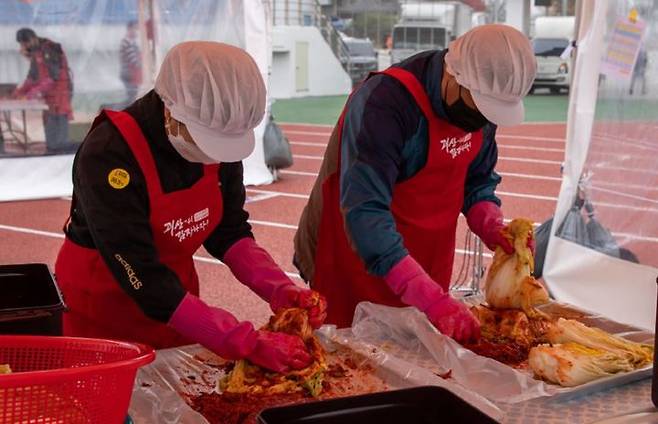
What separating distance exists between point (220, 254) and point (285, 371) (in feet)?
2.01

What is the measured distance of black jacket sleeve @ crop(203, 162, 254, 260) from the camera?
238 cm

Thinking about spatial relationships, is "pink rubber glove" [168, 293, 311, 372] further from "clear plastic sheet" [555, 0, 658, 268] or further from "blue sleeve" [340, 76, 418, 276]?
"clear plastic sheet" [555, 0, 658, 268]

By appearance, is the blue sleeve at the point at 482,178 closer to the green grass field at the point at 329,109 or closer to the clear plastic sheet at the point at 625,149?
the clear plastic sheet at the point at 625,149

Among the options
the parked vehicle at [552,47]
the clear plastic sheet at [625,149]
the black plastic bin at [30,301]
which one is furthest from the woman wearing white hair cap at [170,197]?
the parked vehicle at [552,47]

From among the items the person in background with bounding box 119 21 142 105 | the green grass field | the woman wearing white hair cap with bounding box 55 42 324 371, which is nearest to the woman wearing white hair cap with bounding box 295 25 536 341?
the woman wearing white hair cap with bounding box 55 42 324 371

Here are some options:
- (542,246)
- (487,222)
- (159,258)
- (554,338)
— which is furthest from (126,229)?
(542,246)

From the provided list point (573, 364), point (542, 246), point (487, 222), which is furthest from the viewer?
point (542, 246)

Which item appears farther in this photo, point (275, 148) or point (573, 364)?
point (275, 148)

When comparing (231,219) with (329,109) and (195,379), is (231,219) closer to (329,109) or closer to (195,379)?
(195,379)

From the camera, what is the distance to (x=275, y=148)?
924 centimetres

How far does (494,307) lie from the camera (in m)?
2.38

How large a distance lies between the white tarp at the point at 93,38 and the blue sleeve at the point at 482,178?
5804mm

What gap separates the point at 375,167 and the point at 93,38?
6.84 m

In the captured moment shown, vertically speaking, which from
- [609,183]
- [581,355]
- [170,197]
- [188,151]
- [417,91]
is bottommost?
[609,183]
